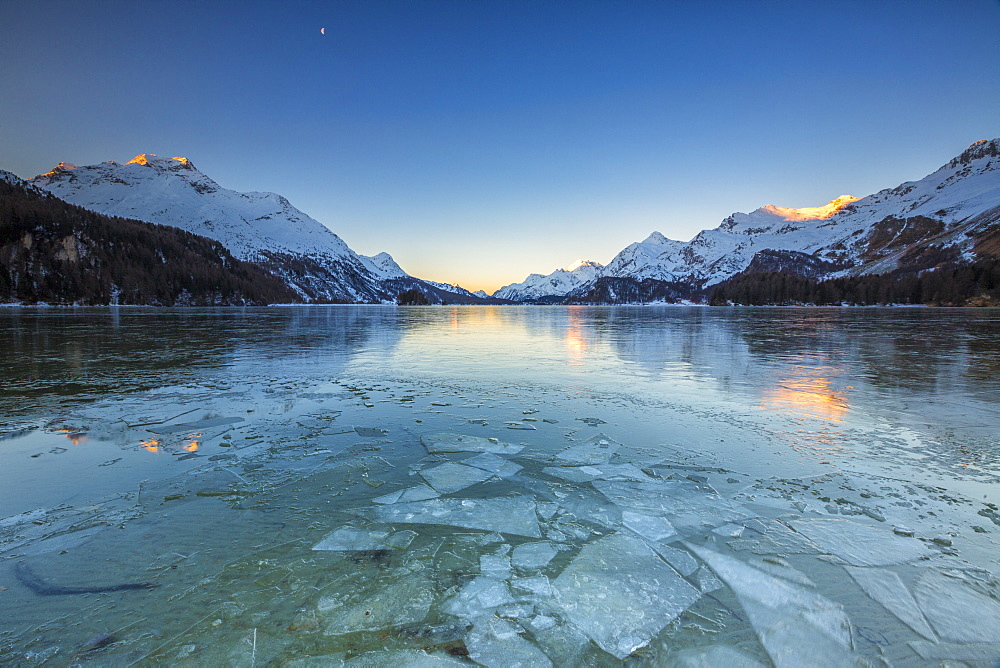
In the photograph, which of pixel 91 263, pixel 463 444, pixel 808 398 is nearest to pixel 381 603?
pixel 463 444

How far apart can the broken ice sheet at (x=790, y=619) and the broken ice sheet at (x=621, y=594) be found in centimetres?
50

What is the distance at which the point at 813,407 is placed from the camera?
33.5 feet

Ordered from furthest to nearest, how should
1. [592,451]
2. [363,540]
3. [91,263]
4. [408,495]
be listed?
[91,263]
[592,451]
[408,495]
[363,540]

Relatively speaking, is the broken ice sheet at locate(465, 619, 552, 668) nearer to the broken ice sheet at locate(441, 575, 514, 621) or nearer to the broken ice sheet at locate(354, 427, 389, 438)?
the broken ice sheet at locate(441, 575, 514, 621)

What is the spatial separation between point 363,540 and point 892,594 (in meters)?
5.23

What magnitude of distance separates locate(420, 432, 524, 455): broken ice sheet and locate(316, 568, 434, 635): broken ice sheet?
11.6ft

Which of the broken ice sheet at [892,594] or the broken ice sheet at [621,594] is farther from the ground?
the broken ice sheet at [892,594]

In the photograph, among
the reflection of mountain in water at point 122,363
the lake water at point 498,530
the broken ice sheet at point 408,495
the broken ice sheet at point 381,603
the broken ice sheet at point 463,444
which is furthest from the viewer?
the reflection of mountain in water at point 122,363

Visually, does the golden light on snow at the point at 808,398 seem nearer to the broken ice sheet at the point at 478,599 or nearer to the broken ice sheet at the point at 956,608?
A: the broken ice sheet at the point at 956,608

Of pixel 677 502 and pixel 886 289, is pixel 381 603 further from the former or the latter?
pixel 886 289

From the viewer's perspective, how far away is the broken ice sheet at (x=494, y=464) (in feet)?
21.9

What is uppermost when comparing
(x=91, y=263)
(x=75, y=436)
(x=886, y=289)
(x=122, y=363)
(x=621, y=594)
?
(x=91, y=263)

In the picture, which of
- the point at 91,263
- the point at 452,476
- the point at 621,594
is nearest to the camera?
the point at 621,594

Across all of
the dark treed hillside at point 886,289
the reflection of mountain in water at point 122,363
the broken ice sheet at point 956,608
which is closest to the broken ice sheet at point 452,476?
the broken ice sheet at point 956,608
